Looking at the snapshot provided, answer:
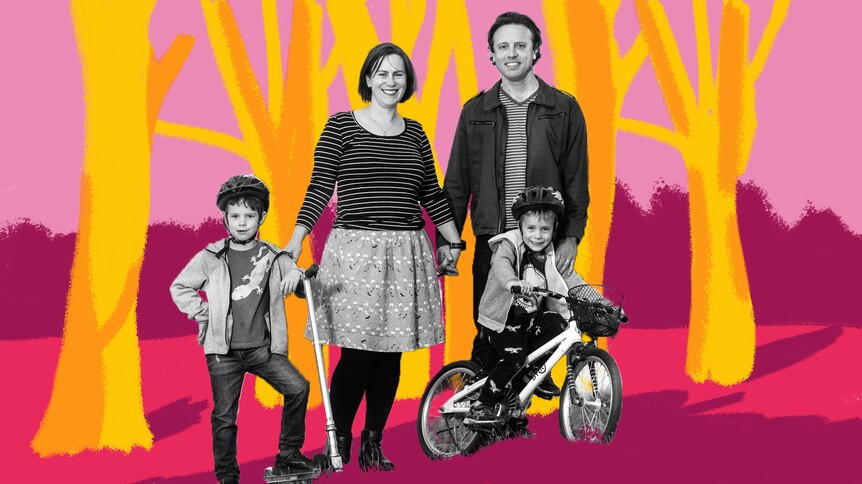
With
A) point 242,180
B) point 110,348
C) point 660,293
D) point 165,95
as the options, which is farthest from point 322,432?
point 660,293

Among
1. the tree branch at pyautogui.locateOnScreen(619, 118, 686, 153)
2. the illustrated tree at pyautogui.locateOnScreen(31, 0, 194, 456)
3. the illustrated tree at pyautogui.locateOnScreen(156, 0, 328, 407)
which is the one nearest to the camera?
the illustrated tree at pyautogui.locateOnScreen(31, 0, 194, 456)

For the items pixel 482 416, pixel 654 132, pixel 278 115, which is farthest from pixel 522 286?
pixel 654 132

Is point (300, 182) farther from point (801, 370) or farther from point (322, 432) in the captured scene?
point (801, 370)

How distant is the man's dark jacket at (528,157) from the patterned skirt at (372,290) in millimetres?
358

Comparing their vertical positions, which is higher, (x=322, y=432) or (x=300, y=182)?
(x=300, y=182)

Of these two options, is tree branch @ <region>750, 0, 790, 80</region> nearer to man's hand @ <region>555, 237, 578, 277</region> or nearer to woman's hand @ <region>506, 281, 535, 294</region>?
man's hand @ <region>555, 237, 578, 277</region>

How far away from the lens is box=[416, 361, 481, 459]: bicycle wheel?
476 cm

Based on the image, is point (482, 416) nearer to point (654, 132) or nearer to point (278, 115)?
point (278, 115)

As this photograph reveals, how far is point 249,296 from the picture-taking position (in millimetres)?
4168

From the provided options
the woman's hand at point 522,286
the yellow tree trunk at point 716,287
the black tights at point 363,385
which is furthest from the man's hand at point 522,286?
the yellow tree trunk at point 716,287

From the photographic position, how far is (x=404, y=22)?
19.5 feet

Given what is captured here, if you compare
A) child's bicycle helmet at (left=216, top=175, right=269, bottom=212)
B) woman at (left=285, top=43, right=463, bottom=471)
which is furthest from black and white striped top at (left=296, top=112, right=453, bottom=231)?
child's bicycle helmet at (left=216, top=175, right=269, bottom=212)

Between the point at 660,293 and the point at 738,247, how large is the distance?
1.78ft

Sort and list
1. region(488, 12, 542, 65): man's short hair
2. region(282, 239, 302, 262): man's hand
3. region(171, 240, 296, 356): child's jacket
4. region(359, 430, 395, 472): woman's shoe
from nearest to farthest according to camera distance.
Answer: region(171, 240, 296, 356): child's jacket
region(282, 239, 302, 262): man's hand
region(359, 430, 395, 472): woman's shoe
region(488, 12, 542, 65): man's short hair
